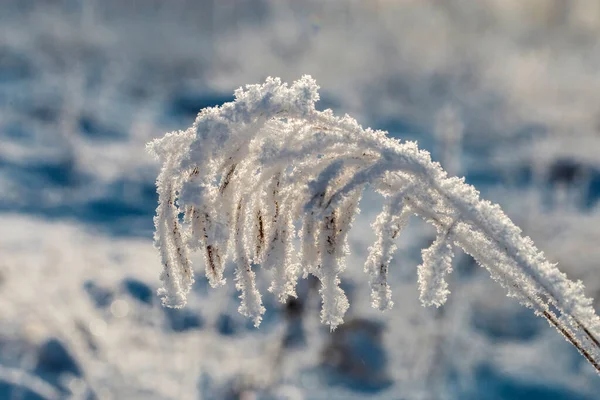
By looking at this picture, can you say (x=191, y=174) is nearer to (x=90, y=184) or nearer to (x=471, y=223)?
(x=471, y=223)

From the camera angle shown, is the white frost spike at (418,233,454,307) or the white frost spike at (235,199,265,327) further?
the white frost spike at (235,199,265,327)

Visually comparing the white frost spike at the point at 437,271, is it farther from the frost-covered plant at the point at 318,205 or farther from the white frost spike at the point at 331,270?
the white frost spike at the point at 331,270

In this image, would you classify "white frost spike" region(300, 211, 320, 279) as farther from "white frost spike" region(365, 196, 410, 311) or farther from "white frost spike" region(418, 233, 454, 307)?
"white frost spike" region(418, 233, 454, 307)

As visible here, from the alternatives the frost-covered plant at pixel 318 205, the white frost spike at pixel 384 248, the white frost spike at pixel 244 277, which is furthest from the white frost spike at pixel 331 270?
the white frost spike at pixel 244 277

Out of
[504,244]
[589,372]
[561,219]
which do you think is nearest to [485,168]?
[561,219]

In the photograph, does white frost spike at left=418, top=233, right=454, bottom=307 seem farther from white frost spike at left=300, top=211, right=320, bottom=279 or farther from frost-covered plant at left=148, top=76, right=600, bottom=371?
white frost spike at left=300, top=211, right=320, bottom=279

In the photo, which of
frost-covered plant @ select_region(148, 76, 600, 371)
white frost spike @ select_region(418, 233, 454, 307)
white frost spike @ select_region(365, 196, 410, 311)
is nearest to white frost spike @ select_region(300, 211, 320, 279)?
frost-covered plant @ select_region(148, 76, 600, 371)

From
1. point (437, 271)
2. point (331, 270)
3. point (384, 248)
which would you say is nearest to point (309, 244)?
point (331, 270)
